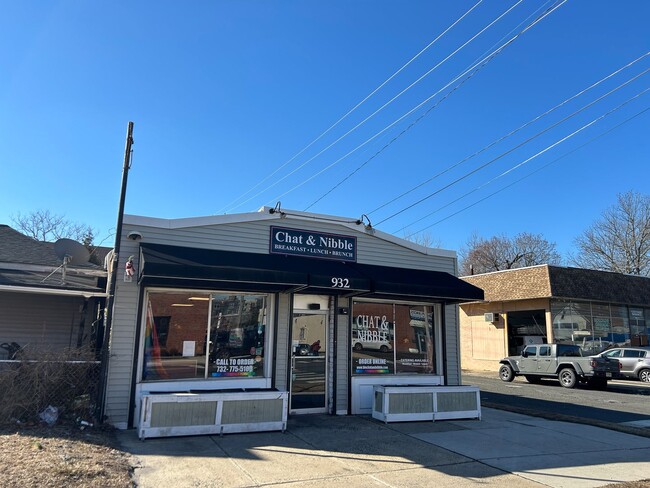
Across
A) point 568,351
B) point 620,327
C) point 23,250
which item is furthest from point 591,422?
point 620,327

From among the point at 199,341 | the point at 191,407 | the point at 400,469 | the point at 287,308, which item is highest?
the point at 287,308

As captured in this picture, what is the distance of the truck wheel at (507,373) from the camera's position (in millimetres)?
22766

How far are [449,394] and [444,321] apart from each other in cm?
236

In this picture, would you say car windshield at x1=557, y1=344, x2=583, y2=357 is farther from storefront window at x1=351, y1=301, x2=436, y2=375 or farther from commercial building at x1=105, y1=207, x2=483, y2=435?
storefront window at x1=351, y1=301, x2=436, y2=375

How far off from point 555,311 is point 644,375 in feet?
16.2

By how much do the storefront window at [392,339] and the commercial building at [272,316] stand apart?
3cm

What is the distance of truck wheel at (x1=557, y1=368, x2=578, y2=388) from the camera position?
65.1 ft

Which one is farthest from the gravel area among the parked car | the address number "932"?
the parked car

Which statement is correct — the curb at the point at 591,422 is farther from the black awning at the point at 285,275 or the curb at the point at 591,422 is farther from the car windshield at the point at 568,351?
the car windshield at the point at 568,351

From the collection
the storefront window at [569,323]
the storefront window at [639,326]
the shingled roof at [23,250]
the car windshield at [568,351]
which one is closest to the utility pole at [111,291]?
the shingled roof at [23,250]

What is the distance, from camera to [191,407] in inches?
324

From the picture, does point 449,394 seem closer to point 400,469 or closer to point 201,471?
point 400,469

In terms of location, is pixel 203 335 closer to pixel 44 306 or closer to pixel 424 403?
pixel 424 403

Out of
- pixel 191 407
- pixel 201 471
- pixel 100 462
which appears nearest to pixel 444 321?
pixel 191 407
